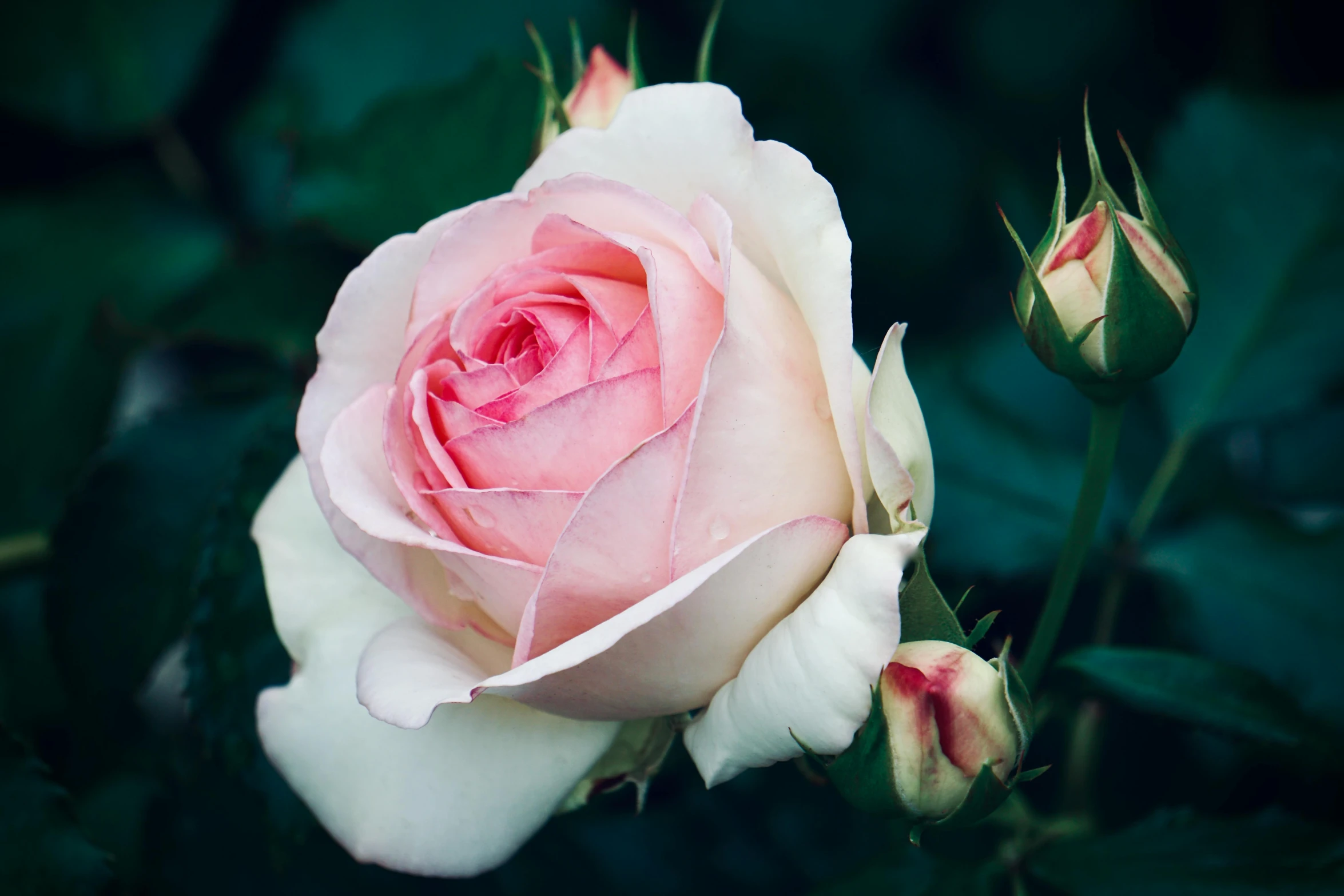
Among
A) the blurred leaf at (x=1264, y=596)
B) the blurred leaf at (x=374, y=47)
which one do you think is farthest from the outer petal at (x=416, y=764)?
the blurred leaf at (x=374, y=47)

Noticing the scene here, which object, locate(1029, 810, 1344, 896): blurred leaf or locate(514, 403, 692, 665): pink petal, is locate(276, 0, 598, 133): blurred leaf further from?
locate(1029, 810, 1344, 896): blurred leaf

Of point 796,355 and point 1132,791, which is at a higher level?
point 796,355

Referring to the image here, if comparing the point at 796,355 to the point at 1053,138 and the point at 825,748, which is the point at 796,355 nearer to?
the point at 825,748

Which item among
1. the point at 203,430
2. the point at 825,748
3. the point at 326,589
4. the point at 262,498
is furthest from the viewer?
the point at 203,430

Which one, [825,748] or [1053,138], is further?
[1053,138]

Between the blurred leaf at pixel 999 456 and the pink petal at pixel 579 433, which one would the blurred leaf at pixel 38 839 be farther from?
the blurred leaf at pixel 999 456

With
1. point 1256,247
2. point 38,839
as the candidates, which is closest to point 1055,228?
point 1256,247

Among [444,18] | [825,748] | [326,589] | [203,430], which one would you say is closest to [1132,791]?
[825,748]
